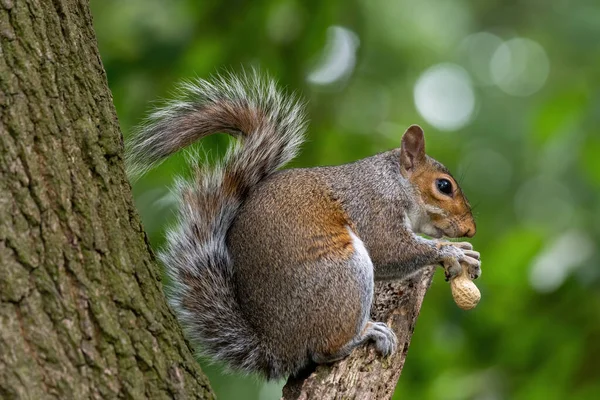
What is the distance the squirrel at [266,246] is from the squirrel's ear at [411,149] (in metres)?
0.39

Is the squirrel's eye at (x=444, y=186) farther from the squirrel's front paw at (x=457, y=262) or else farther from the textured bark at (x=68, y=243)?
the textured bark at (x=68, y=243)

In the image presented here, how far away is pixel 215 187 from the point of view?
10.1 ft

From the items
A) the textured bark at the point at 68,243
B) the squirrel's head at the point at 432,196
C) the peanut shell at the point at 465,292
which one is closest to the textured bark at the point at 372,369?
the peanut shell at the point at 465,292

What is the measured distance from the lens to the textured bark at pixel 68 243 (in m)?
1.68

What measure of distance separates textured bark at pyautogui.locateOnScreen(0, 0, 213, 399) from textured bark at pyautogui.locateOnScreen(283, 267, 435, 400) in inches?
24.7

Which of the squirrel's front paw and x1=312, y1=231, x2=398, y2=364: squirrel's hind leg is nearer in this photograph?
x1=312, y1=231, x2=398, y2=364: squirrel's hind leg

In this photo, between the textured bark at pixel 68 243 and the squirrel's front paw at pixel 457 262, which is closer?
the textured bark at pixel 68 243

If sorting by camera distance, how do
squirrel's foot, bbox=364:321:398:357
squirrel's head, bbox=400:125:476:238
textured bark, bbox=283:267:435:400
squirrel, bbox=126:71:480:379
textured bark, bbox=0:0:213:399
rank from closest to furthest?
1. textured bark, bbox=0:0:213:399
2. textured bark, bbox=283:267:435:400
3. squirrel's foot, bbox=364:321:398:357
4. squirrel, bbox=126:71:480:379
5. squirrel's head, bbox=400:125:476:238

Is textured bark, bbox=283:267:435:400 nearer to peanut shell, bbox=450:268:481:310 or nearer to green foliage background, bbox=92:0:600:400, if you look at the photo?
peanut shell, bbox=450:268:481:310

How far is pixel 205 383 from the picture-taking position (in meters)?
1.99

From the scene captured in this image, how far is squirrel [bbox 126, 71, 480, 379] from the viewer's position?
292 centimetres

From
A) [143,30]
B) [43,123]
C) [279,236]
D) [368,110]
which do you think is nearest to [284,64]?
[143,30]

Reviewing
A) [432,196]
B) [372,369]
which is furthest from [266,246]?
[432,196]

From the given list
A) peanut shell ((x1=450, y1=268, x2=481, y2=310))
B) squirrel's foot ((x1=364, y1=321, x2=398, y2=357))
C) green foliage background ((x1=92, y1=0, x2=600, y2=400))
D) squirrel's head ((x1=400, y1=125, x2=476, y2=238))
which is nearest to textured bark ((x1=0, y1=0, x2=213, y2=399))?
squirrel's foot ((x1=364, y1=321, x2=398, y2=357))
